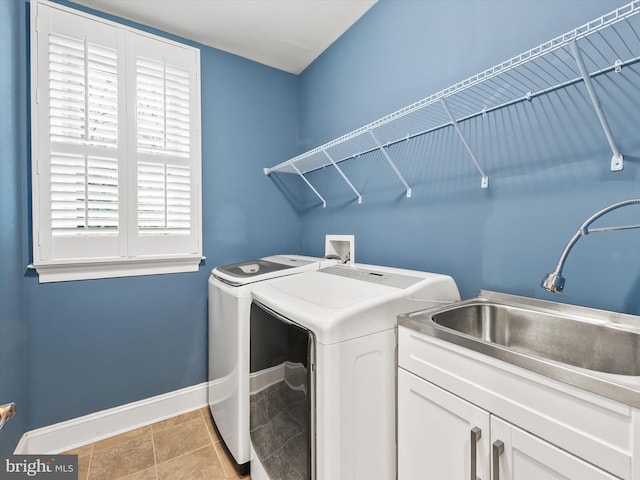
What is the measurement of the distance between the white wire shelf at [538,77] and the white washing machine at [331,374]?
734 mm

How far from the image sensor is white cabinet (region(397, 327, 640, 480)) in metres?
0.65

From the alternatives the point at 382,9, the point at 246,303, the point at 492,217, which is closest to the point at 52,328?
the point at 246,303

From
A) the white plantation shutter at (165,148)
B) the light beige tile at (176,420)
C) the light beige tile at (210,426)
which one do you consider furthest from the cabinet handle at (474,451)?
the white plantation shutter at (165,148)

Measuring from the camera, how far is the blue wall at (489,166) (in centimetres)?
101

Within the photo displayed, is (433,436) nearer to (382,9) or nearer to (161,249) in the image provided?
(161,249)

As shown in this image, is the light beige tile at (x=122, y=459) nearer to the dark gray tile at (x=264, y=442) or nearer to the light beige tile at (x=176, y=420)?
the light beige tile at (x=176, y=420)

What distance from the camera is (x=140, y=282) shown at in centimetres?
208

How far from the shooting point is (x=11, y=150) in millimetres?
1575

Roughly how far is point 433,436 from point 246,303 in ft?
3.30

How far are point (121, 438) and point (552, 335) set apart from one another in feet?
8.28

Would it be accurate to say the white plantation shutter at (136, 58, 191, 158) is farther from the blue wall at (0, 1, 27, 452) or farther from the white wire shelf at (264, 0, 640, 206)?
the white wire shelf at (264, 0, 640, 206)

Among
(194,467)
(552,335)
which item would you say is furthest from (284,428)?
(552,335)

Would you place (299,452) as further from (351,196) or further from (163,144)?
(163,144)

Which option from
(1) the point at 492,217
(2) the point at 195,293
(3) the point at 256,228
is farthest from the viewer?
(3) the point at 256,228
